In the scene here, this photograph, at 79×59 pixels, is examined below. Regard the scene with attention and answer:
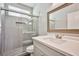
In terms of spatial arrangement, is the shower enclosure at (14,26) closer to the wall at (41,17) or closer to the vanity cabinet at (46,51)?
the wall at (41,17)

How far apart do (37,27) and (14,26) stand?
707 mm

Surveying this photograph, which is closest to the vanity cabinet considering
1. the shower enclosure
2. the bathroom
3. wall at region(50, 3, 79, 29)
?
the bathroom

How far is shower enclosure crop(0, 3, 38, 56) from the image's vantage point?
5.41ft

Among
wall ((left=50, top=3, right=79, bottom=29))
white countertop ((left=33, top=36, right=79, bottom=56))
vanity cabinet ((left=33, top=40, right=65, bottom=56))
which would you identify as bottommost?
vanity cabinet ((left=33, top=40, right=65, bottom=56))

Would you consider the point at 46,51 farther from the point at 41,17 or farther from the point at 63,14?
the point at 41,17

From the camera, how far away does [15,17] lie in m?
1.86

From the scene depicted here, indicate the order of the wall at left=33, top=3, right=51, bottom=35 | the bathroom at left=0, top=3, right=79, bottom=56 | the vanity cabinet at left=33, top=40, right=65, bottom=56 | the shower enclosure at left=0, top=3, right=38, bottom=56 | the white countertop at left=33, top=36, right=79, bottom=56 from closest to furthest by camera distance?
1. the white countertop at left=33, top=36, right=79, bottom=56
2. the vanity cabinet at left=33, top=40, right=65, bottom=56
3. the bathroom at left=0, top=3, right=79, bottom=56
4. the shower enclosure at left=0, top=3, right=38, bottom=56
5. the wall at left=33, top=3, right=51, bottom=35

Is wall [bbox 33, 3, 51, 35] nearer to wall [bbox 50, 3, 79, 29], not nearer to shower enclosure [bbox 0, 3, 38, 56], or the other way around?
shower enclosure [bbox 0, 3, 38, 56]

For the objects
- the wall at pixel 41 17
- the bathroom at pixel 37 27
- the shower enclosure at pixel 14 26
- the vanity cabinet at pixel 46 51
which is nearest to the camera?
the vanity cabinet at pixel 46 51

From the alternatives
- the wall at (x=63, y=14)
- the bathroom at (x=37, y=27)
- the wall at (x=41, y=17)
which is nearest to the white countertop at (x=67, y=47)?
the bathroom at (x=37, y=27)

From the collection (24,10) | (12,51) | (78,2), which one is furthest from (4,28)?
(78,2)

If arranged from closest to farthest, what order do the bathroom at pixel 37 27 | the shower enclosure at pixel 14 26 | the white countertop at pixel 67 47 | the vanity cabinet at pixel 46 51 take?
the white countertop at pixel 67 47 → the vanity cabinet at pixel 46 51 → the bathroom at pixel 37 27 → the shower enclosure at pixel 14 26

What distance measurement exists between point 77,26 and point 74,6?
0.31m

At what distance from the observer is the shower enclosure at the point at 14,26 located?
165cm
